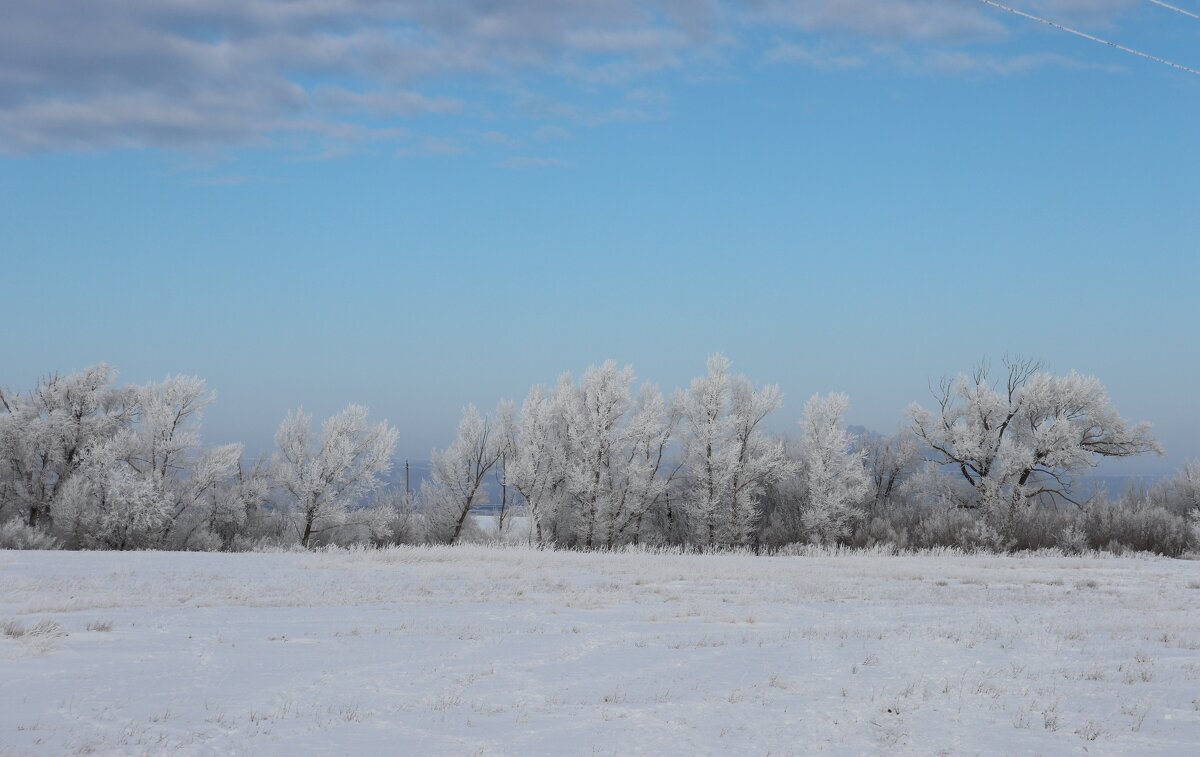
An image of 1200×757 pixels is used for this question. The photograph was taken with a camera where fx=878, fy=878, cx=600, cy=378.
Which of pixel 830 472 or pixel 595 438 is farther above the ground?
pixel 595 438

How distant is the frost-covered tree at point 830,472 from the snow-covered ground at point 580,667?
3400 cm

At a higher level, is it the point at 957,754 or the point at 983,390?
the point at 983,390

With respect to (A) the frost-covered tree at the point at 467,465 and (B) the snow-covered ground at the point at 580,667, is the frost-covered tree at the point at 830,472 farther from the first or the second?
(B) the snow-covered ground at the point at 580,667

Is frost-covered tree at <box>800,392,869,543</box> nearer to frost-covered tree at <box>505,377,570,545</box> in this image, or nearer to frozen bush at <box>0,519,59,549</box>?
frost-covered tree at <box>505,377,570,545</box>

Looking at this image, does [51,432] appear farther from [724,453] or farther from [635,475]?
[724,453]

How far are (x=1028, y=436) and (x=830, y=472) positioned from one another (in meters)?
11.9

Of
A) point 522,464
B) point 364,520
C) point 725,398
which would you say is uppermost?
point 725,398

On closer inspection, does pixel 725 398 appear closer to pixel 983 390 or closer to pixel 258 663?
pixel 983 390

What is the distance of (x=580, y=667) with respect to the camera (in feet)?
35.6

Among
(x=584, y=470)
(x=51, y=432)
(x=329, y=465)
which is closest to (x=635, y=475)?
(x=584, y=470)

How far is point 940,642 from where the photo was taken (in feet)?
41.1

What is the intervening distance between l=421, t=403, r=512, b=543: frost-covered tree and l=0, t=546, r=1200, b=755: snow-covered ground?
134ft

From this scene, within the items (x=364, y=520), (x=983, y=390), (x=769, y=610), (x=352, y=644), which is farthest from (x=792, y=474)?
(x=352, y=644)

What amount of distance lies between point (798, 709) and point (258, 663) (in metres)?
6.34
